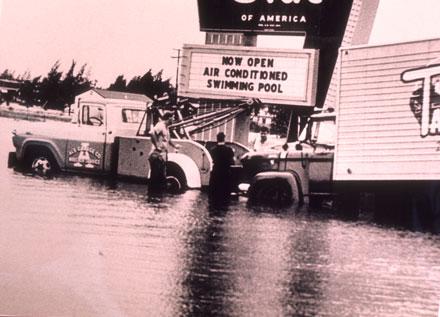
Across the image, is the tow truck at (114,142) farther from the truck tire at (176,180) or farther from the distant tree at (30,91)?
the distant tree at (30,91)

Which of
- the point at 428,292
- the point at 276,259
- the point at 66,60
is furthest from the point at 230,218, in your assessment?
the point at 66,60

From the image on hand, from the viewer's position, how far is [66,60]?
12.0 feet

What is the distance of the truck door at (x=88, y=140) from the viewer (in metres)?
3.67

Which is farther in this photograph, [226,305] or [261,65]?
[261,65]

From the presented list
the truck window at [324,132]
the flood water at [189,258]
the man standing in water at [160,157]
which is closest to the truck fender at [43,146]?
the flood water at [189,258]

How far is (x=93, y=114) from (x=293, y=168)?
125 centimetres

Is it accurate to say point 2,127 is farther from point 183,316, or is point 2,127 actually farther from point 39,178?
point 183,316

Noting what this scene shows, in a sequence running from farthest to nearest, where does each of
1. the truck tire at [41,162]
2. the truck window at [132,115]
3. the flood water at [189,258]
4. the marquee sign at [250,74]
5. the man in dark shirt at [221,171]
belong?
the truck tire at [41,162]
the truck window at [132,115]
the man in dark shirt at [221,171]
the marquee sign at [250,74]
the flood water at [189,258]

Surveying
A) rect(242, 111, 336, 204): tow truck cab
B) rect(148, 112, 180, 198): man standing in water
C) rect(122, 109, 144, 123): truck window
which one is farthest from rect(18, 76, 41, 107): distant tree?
rect(242, 111, 336, 204): tow truck cab

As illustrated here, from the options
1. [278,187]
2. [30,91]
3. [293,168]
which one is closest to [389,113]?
[293,168]

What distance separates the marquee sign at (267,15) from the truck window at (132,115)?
2.03 ft

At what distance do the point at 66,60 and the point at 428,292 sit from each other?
2.41 metres

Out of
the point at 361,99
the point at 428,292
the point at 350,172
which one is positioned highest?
the point at 361,99

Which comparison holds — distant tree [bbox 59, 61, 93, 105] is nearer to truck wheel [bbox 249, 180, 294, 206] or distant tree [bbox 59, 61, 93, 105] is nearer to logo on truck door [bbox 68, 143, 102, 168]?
logo on truck door [bbox 68, 143, 102, 168]
